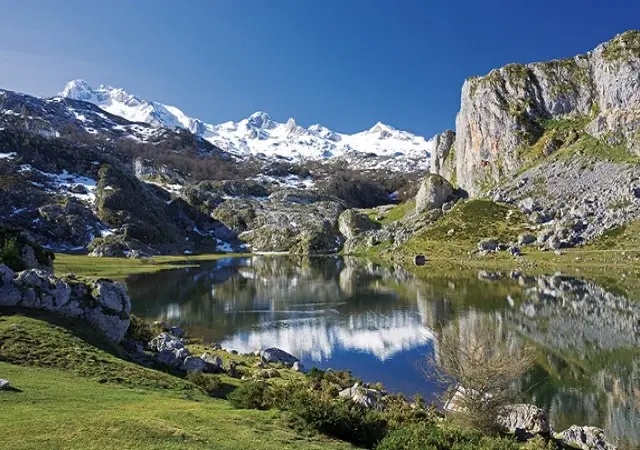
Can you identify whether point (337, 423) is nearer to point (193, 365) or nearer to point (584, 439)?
point (584, 439)

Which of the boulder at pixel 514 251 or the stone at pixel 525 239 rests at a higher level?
the stone at pixel 525 239

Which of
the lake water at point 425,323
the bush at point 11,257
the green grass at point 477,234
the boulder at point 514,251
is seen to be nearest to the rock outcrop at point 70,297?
the bush at point 11,257

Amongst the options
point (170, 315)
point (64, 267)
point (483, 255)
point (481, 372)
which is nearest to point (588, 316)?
point (481, 372)

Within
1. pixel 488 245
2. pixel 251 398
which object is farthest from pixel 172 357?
pixel 488 245

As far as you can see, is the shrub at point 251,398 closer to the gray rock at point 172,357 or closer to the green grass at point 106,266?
the gray rock at point 172,357

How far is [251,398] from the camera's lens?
29.5 meters

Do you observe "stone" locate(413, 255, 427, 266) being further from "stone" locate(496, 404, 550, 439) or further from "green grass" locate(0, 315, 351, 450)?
"green grass" locate(0, 315, 351, 450)

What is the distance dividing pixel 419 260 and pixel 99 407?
16379cm

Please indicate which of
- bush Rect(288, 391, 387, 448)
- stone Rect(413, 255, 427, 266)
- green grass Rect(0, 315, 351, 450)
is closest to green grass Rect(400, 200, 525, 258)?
stone Rect(413, 255, 427, 266)

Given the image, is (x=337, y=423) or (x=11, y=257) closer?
(x=337, y=423)

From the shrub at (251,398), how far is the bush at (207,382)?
13.6 feet

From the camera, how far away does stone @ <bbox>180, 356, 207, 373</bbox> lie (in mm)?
39062

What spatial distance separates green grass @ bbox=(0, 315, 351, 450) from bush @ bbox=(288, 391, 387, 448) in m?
1.04

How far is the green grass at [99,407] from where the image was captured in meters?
17.0
